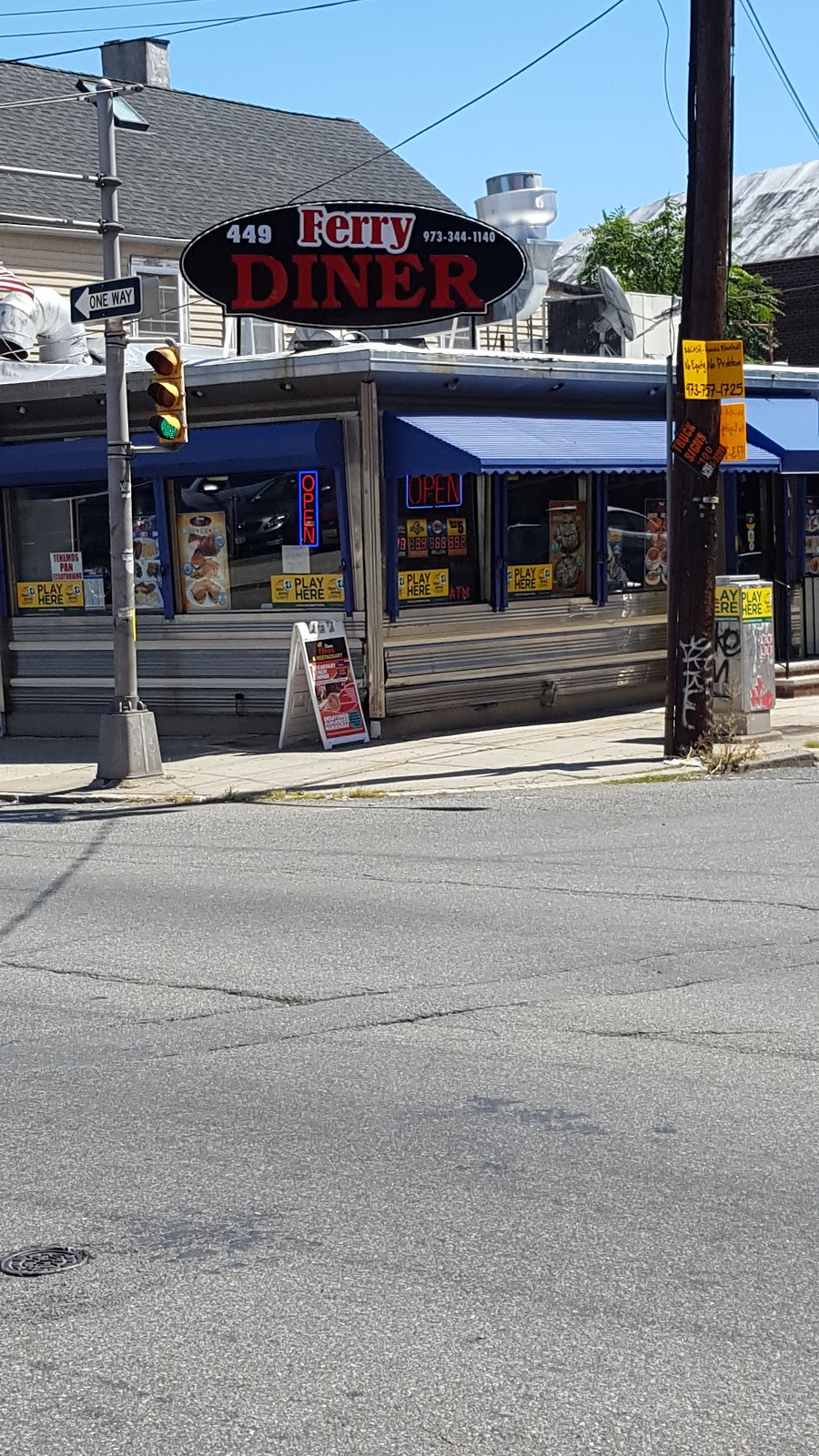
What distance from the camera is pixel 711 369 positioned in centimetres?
1424

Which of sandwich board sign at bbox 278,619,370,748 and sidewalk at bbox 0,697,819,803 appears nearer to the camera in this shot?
sidewalk at bbox 0,697,819,803

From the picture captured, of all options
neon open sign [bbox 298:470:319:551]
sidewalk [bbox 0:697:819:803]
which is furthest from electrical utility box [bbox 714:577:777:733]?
neon open sign [bbox 298:470:319:551]

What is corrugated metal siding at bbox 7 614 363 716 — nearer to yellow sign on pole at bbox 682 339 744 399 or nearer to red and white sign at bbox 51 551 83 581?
red and white sign at bbox 51 551 83 581

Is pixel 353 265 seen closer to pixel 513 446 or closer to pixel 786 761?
pixel 513 446

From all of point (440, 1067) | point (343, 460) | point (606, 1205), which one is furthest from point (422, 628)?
point (606, 1205)

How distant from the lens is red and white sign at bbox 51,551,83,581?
1908 centimetres

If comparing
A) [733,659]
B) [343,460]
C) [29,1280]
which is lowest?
[29,1280]

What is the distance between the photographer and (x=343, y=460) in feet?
54.6

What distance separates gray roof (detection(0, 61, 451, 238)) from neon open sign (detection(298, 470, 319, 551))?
9748mm

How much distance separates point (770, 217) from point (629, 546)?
137 feet

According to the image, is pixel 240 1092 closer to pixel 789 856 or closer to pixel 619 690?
pixel 789 856

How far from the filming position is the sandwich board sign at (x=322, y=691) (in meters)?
16.3

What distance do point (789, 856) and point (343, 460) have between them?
310 inches

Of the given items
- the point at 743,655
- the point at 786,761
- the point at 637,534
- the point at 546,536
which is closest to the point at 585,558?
the point at 546,536
